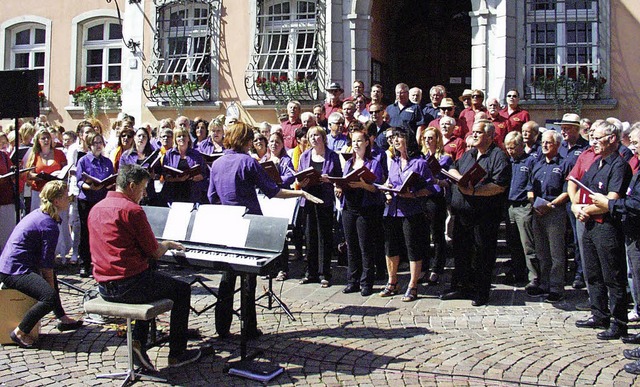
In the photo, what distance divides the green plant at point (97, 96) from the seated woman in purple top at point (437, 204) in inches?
387

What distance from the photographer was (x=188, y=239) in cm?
625

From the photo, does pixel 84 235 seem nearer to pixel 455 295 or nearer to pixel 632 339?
pixel 455 295

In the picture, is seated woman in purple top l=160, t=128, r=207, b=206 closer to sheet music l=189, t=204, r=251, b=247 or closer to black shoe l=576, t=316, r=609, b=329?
sheet music l=189, t=204, r=251, b=247

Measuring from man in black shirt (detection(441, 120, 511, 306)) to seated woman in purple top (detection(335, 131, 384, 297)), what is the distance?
2.97 ft

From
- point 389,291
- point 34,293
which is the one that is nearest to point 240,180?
point 34,293

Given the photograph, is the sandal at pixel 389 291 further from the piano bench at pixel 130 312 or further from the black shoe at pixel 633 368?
the piano bench at pixel 130 312

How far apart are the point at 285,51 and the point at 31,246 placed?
28.7 ft

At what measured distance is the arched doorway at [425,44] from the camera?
15508 millimetres

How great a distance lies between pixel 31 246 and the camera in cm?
662

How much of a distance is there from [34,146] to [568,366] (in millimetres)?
7620

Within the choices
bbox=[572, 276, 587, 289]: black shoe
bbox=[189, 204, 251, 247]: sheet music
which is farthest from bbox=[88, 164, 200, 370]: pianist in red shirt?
bbox=[572, 276, 587, 289]: black shoe

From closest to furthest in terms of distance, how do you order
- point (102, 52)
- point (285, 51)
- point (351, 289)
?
point (351, 289)
point (285, 51)
point (102, 52)

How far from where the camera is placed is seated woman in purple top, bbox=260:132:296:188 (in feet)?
30.2

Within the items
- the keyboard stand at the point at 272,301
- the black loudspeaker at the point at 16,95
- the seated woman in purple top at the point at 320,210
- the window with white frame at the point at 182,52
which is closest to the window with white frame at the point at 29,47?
the window with white frame at the point at 182,52
